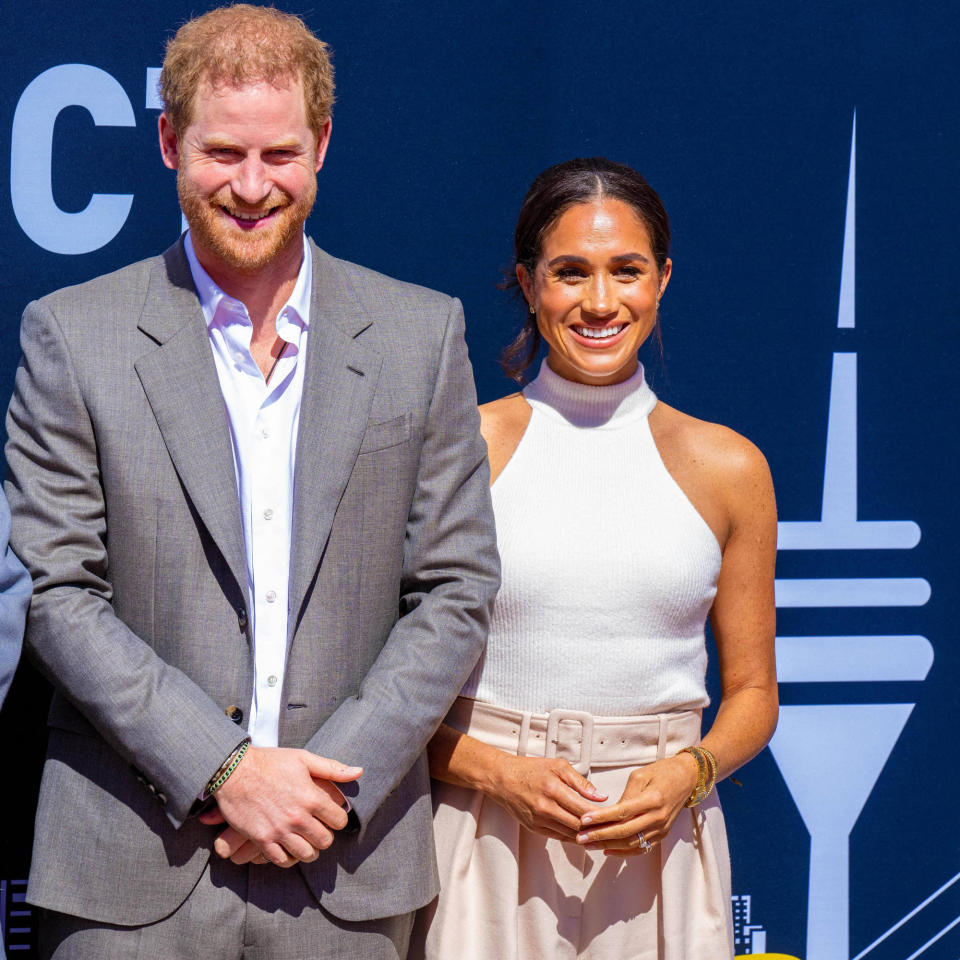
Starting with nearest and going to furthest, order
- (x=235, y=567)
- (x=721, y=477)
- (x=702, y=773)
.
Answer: (x=235, y=567) < (x=702, y=773) < (x=721, y=477)

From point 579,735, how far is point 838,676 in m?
1.12

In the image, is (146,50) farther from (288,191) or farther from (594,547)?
(594,547)

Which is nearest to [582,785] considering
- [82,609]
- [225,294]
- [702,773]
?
[702,773]

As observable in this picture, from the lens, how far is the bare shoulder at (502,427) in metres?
2.47

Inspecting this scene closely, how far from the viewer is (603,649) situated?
2.34 meters

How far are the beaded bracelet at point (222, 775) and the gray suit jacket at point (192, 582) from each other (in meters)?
0.02

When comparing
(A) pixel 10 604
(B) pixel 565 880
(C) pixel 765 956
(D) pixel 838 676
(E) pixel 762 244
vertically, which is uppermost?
(E) pixel 762 244

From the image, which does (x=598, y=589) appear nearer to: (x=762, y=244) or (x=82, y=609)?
(x=82, y=609)

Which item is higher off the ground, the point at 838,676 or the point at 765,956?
the point at 838,676

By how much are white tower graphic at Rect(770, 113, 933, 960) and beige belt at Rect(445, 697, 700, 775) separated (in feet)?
3.01

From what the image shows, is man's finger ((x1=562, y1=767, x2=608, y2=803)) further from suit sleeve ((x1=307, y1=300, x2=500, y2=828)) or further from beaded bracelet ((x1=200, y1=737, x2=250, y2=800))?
beaded bracelet ((x1=200, y1=737, x2=250, y2=800))

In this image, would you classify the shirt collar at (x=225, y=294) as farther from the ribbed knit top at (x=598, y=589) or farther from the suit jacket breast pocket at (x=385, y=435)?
the ribbed knit top at (x=598, y=589)

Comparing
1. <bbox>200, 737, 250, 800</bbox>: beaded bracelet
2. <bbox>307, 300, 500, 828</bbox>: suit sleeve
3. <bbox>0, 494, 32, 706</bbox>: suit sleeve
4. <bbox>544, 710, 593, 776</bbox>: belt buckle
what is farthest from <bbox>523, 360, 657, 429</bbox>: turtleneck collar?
<bbox>0, 494, 32, 706</bbox>: suit sleeve

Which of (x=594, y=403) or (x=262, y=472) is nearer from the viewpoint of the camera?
(x=262, y=472)
